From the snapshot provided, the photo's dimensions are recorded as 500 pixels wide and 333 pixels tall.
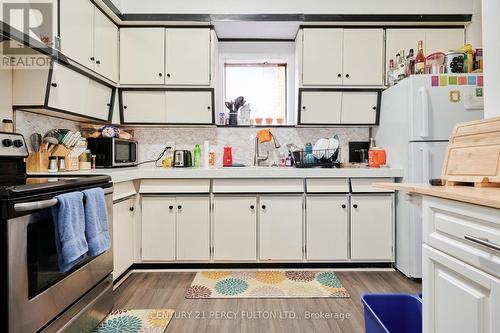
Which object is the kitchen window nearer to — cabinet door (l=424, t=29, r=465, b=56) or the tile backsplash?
the tile backsplash

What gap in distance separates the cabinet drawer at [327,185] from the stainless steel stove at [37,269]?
1.75m

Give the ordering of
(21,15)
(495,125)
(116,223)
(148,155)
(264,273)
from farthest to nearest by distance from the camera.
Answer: (148,155) < (264,273) < (116,223) < (21,15) < (495,125)

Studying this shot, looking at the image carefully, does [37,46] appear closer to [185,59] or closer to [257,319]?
[185,59]

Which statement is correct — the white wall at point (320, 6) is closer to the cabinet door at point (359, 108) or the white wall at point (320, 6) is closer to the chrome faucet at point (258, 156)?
the cabinet door at point (359, 108)

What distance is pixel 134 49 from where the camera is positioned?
2.89 m

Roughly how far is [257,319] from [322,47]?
8.59 feet

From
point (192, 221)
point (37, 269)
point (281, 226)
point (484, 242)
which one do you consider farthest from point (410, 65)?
point (37, 269)

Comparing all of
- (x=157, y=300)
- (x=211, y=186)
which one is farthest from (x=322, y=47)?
(x=157, y=300)

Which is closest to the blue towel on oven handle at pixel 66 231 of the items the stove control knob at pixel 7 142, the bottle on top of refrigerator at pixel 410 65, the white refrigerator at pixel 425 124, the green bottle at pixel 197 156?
the stove control knob at pixel 7 142

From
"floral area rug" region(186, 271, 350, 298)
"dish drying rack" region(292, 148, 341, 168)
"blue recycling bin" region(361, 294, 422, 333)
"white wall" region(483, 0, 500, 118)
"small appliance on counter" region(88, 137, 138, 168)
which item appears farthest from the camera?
"dish drying rack" region(292, 148, 341, 168)

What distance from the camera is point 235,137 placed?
3279mm

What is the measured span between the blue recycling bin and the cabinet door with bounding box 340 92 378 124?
193 cm

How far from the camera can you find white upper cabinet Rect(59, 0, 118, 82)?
6.77 ft

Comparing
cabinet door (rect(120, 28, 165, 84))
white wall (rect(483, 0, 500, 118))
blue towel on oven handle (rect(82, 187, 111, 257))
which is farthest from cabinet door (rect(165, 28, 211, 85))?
white wall (rect(483, 0, 500, 118))
